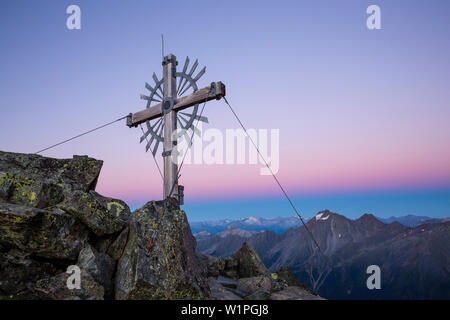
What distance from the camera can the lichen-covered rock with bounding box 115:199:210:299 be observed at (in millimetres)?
7938

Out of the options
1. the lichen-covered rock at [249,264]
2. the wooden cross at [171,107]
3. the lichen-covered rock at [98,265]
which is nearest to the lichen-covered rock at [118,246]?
the lichen-covered rock at [98,265]

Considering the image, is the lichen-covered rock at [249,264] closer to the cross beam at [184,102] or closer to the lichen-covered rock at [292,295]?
the lichen-covered rock at [292,295]

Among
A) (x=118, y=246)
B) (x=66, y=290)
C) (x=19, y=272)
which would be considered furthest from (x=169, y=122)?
(x=66, y=290)

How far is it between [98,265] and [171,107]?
857cm

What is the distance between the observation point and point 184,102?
14.5 m

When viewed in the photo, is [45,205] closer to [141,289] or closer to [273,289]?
[141,289]

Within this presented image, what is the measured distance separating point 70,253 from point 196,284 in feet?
11.4

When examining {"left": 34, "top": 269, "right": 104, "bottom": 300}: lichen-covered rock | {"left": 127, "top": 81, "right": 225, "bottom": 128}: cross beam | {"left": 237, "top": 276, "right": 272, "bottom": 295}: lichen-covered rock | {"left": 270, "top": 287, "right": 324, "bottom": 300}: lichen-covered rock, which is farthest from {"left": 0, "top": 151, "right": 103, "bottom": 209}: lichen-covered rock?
{"left": 270, "top": 287, "right": 324, "bottom": 300}: lichen-covered rock

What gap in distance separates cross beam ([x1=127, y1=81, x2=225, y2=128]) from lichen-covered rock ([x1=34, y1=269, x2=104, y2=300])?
8.49 m

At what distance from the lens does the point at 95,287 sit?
7.68m

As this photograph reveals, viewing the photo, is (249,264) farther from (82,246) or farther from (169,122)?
(169,122)

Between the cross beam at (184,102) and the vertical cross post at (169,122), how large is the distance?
388 millimetres

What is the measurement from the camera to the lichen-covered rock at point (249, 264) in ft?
43.2
